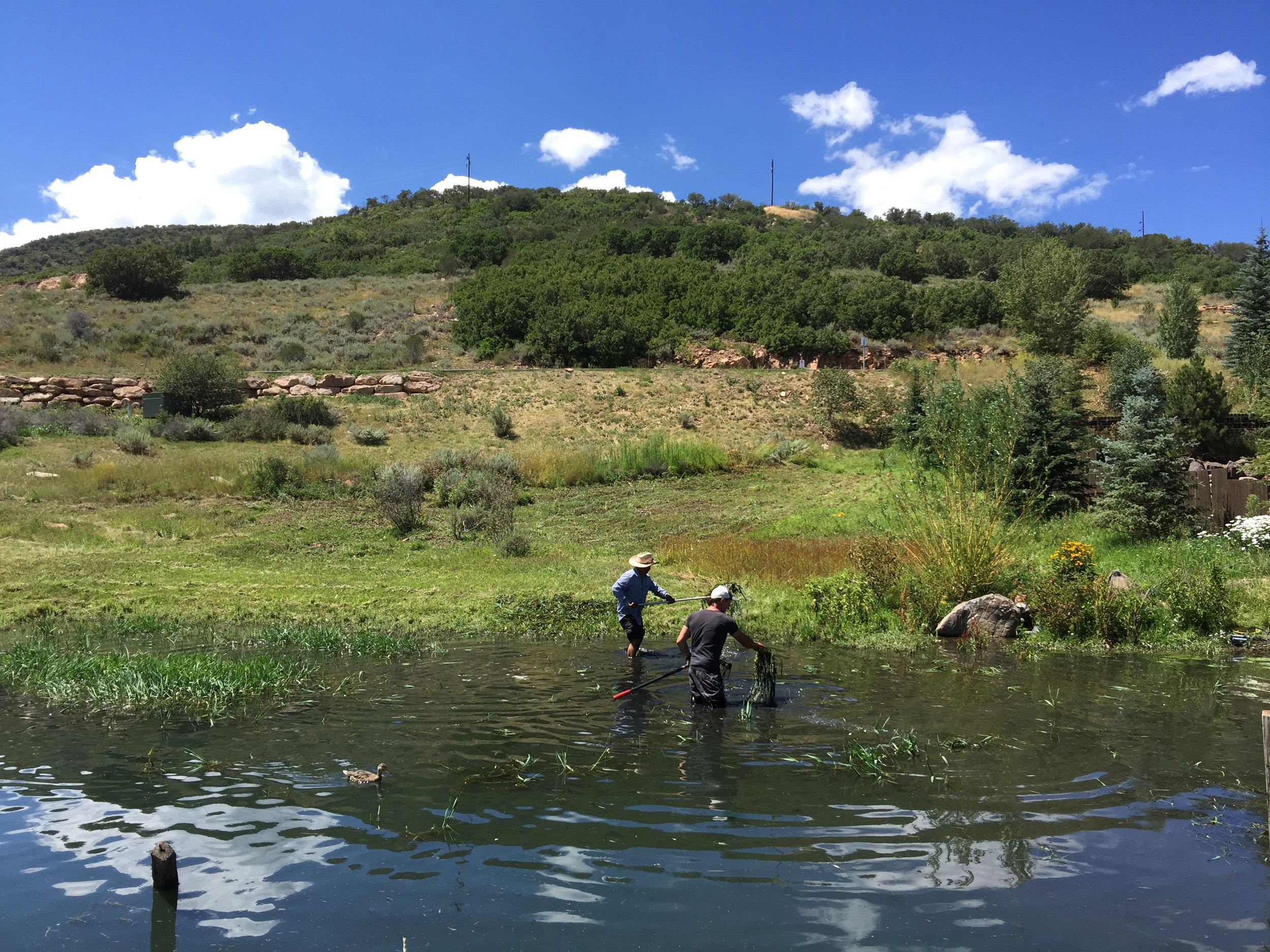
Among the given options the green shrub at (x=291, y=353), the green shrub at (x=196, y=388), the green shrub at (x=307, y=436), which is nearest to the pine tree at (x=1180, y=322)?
the green shrub at (x=307, y=436)

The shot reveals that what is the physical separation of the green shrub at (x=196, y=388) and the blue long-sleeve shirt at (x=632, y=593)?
27.1 m

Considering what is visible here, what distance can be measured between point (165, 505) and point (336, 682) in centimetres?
1515

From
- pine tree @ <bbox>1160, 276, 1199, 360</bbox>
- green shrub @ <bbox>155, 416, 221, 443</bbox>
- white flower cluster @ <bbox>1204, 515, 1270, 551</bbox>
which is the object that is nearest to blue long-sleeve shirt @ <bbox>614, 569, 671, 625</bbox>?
white flower cluster @ <bbox>1204, 515, 1270, 551</bbox>

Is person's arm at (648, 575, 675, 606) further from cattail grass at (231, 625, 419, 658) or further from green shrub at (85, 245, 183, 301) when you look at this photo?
green shrub at (85, 245, 183, 301)

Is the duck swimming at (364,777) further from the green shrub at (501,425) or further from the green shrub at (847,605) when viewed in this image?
the green shrub at (501,425)

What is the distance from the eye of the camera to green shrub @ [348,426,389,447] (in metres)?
31.9

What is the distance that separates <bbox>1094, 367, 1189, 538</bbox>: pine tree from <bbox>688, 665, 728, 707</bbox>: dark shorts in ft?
37.5

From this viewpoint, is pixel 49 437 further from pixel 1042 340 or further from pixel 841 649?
pixel 1042 340

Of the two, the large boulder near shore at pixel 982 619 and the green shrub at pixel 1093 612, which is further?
the large boulder near shore at pixel 982 619

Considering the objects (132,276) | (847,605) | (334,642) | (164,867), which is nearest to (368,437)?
(334,642)

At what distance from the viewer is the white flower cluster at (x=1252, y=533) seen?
607 inches

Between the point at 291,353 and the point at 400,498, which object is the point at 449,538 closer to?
the point at 400,498

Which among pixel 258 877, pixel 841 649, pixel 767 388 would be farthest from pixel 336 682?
pixel 767 388

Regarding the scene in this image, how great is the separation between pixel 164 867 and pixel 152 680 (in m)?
4.94
